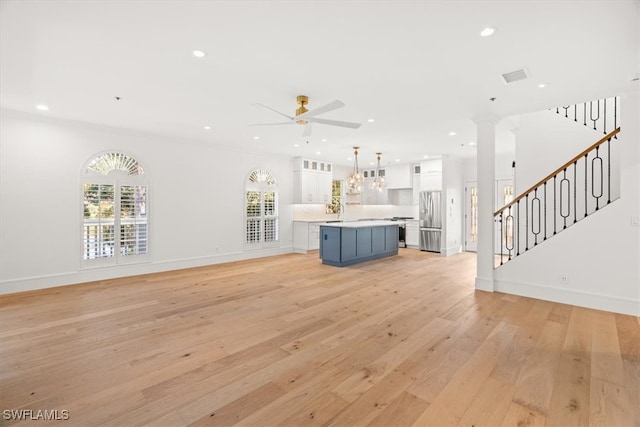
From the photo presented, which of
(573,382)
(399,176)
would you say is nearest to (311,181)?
(399,176)

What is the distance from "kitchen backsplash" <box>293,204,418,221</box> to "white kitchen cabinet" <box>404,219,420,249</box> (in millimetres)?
612

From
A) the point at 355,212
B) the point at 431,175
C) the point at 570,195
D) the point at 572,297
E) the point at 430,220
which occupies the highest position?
the point at 431,175

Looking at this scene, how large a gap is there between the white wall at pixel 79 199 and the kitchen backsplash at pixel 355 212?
2264 mm

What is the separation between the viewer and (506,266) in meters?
4.85

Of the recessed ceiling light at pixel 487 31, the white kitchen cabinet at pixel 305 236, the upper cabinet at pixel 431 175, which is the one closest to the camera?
the recessed ceiling light at pixel 487 31

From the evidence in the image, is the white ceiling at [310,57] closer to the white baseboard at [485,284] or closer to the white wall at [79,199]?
the white wall at [79,199]

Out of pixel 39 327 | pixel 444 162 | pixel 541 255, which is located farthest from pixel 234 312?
pixel 444 162

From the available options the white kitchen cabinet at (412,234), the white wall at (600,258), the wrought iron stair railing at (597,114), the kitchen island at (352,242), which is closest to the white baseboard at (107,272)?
the kitchen island at (352,242)

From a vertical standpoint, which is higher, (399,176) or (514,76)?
(514,76)

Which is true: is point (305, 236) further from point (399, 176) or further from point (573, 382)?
point (573, 382)

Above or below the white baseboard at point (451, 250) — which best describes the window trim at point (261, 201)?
above

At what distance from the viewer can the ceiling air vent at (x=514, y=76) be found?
11.1 ft

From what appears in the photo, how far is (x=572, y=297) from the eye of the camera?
4.26 m

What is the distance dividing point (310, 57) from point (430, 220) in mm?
7236
